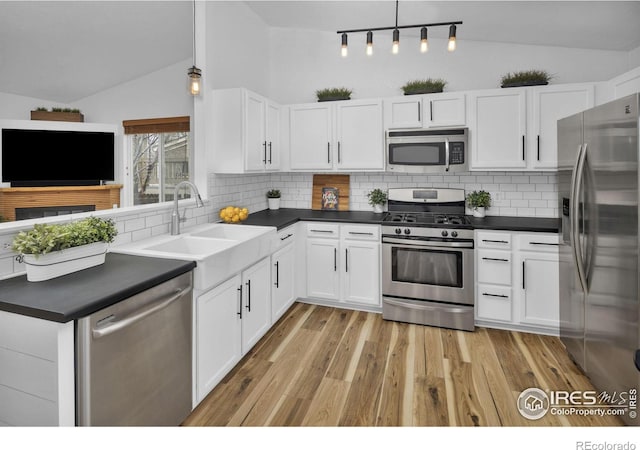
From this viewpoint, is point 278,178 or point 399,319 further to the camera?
point 278,178

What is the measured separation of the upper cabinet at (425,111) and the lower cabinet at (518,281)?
46.4 inches

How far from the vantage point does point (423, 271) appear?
3.46m

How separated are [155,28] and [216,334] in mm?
Result: 2635

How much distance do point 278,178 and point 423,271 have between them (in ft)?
7.16

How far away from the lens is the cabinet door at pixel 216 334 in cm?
219

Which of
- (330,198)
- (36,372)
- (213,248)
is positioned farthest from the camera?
(330,198)

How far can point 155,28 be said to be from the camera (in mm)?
3176

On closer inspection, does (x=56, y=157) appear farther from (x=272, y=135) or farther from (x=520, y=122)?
(x=520, y=122)

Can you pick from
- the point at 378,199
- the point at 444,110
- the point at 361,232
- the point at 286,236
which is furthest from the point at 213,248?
the point at 444,110

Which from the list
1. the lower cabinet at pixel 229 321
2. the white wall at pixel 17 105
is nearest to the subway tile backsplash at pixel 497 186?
the lower cabinet at pixel 229 321

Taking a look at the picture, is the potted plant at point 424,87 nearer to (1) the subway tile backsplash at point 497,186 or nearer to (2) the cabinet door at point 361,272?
(1) the subway tile backsplash at point 497,186
